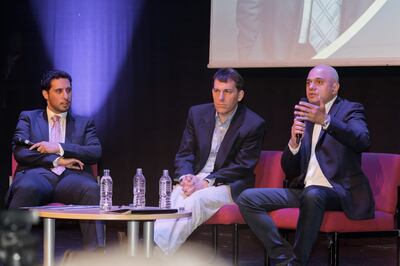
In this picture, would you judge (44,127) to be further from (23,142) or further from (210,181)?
(210,181)

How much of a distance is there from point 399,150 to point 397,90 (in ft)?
1.50

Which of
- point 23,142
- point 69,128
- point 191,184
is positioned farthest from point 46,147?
point 191,184

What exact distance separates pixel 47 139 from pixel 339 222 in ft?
6.66

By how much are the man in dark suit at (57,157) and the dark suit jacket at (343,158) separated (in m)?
1.23

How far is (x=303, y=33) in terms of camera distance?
191 inches

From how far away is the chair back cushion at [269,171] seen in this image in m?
3.94

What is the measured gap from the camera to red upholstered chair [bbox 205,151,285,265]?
3.66 meters

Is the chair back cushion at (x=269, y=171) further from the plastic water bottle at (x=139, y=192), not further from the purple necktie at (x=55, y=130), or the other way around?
the purple necktie at (x=55, y=130)

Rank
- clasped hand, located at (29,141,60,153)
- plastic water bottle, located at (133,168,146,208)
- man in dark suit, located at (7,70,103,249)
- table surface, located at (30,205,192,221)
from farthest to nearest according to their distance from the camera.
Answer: clasped hand, located at (29,141,60,153) → man in dark suit, located at (7,70,103,249) → plastic water bottle, located at (133,168,146,208) → table surface, located at (30,205,192,221)

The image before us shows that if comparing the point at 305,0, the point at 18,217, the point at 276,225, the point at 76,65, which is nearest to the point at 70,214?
the point at 276,225

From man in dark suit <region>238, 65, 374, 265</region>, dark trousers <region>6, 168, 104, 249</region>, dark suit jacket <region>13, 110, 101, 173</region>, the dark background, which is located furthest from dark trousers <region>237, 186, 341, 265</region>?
the dark background

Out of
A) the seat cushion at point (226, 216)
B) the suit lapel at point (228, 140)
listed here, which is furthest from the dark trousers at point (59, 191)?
the suit lapel at point (228, 140)

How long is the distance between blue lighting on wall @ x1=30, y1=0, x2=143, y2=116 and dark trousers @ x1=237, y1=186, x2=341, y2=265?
271cm

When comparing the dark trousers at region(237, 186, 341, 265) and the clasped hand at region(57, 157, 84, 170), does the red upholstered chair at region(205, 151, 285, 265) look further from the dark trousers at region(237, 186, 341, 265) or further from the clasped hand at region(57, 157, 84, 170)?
the clasped hand at region(57, 157, 84, 170)
